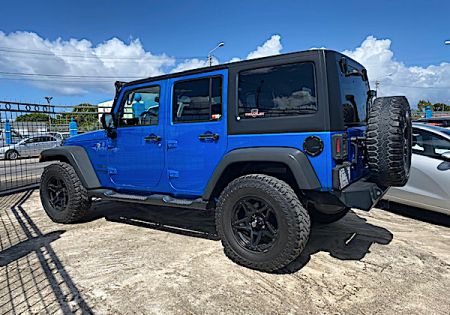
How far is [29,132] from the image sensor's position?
8.75m

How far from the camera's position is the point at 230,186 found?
129 inches

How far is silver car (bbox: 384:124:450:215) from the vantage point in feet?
14.7

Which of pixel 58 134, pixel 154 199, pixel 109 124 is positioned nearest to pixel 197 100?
pixel 154 199

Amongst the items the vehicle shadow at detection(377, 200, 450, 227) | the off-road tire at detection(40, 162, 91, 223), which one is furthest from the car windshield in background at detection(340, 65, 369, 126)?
the off-road tire at detection(40, 162, 91, 223)

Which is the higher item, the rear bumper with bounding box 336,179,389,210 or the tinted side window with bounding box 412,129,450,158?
the tinted side window with bounding box 412,129,450,158

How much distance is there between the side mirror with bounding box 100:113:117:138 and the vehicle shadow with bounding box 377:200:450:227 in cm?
443

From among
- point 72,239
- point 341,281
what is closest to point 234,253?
point 341,281

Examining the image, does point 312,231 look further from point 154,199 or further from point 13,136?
point 13,136

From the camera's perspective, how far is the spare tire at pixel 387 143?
289cm

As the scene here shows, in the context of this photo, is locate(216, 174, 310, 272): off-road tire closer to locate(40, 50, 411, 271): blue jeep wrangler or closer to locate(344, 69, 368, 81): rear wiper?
locate(40, 50, 411, 271): blue jeep wrangler

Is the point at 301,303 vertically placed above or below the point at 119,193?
below

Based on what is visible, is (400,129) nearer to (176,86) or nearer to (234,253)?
(234,253)

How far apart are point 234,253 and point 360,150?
1600mm

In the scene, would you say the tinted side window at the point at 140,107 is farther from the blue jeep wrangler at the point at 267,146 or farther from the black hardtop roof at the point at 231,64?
the black hardtop roof at the point at 231,64
